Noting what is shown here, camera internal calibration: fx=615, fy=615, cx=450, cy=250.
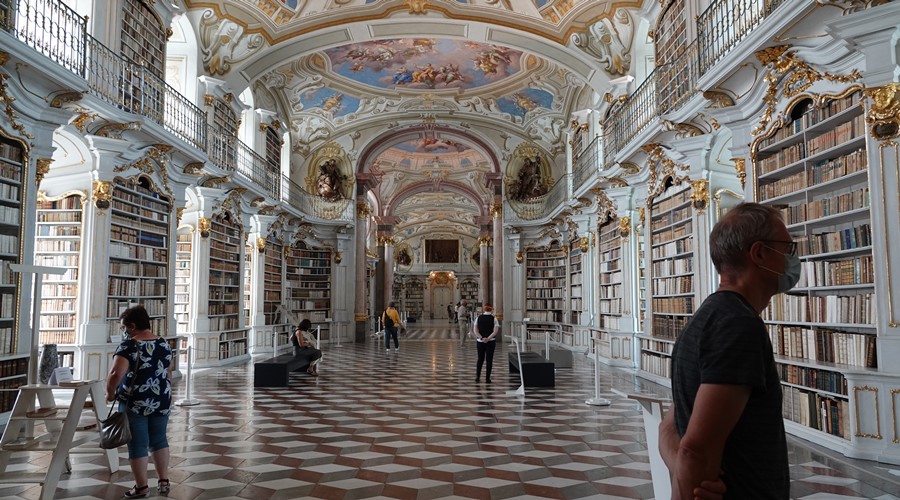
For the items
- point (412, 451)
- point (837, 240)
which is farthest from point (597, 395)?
point (837, 240)

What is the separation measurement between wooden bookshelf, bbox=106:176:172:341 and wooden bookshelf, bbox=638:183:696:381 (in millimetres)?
8271

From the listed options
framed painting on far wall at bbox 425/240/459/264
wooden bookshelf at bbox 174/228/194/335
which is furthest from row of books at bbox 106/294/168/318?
framed painting on far wall at bbox 425/240/459/264

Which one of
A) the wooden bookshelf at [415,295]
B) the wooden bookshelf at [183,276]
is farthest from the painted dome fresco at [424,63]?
the wooden bookshelf at [415,295]

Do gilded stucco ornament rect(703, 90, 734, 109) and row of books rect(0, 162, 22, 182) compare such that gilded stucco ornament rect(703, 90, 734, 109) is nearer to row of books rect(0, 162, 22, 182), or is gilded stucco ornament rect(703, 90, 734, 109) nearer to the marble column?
row of books rect(0, 162, 22, 182)

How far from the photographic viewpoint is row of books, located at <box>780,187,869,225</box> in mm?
5449

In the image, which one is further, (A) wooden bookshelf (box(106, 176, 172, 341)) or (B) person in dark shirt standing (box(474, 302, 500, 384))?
(B) person in dark shirt standing (box(474, 302, 500, 384))

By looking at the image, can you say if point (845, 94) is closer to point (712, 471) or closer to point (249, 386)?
point (712, 471)

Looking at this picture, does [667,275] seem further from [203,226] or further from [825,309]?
[203,226]

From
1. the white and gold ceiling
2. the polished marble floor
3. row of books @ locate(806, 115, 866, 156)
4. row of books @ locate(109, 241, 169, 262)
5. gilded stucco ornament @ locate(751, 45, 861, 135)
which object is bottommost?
the polished marble floor

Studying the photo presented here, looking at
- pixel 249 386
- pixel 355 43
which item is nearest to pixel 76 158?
pixel 249 386

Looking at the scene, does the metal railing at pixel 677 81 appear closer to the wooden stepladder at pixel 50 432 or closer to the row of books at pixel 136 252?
the wooden stepladder at pixel 50 432

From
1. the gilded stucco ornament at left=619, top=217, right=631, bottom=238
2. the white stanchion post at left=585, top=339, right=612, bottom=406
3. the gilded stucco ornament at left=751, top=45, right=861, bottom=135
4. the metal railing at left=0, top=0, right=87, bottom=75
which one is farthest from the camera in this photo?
the gilded stucco ornament at left=619, top=217, right=631, bottom=238

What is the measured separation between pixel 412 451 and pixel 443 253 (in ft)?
136

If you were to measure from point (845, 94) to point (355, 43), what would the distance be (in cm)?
1196
